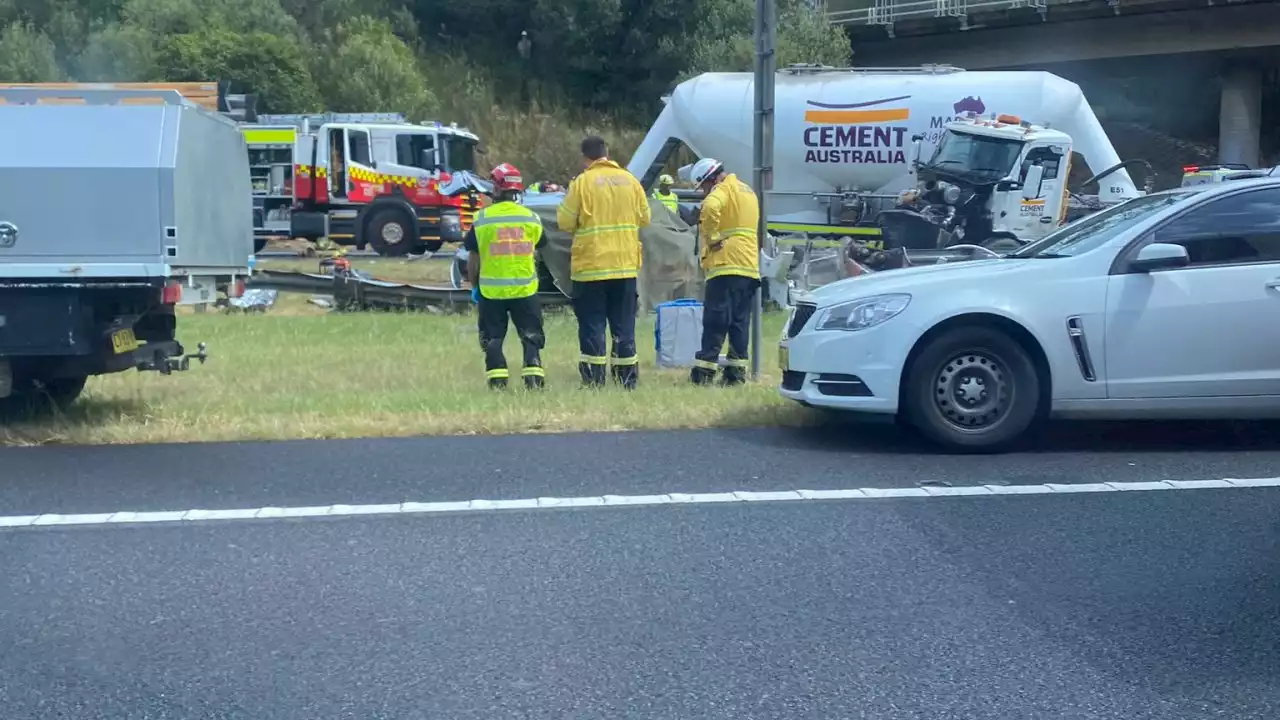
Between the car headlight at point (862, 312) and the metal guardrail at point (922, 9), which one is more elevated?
the metal guardrail at point (922, 9)

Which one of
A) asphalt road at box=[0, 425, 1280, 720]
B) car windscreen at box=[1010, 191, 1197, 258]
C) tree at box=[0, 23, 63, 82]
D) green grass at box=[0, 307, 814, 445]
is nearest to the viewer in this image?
asphalt road at box=[0, 425, 1280, 720]

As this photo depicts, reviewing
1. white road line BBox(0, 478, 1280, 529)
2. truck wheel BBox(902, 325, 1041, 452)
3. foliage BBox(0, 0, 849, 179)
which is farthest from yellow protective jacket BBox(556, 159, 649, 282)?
foliage BBox(0, 0, 849, 179)

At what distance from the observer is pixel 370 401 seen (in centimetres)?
921

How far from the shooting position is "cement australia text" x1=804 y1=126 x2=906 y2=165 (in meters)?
21.0

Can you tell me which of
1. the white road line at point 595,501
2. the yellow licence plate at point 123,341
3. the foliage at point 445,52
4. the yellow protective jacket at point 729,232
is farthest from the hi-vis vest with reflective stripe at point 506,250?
the foliage at point 445,52

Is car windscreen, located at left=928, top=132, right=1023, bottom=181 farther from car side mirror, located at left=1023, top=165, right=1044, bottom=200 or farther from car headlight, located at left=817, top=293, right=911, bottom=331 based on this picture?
car headlight, located at left=817, top=293, right=911, bottom=331

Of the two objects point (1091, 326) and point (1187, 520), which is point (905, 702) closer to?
point (1187, 520)

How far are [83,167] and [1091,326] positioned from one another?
577cm

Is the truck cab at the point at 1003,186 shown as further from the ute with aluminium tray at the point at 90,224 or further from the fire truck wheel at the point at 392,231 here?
the ute with aluminium tray at the point at 90,224

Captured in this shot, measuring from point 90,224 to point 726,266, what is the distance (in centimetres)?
447

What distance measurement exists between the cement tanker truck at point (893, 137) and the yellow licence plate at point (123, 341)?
1208 centimetres

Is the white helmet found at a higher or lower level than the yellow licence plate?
higher

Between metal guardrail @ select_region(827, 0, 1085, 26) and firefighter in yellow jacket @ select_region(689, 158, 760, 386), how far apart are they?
32350mm

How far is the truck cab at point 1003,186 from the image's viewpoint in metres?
17.7
